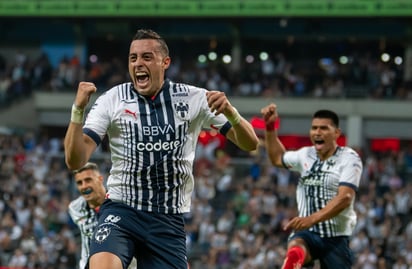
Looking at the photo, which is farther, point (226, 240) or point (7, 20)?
point (7, 20)

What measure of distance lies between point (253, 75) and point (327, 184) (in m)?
22.8

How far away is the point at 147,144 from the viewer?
6816mm

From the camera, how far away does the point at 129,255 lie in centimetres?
670

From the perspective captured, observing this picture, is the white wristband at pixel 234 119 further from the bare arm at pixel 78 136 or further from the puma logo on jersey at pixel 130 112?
the bare arm at pixel 78 136

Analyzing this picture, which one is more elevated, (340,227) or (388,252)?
(340,227)

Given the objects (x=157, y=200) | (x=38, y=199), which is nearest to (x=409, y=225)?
(x=38, y=199)

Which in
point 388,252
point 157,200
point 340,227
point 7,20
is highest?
point 7,20

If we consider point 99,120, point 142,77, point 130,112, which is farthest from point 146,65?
point 99,120

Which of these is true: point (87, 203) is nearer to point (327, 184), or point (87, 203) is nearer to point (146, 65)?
point (327, 184)

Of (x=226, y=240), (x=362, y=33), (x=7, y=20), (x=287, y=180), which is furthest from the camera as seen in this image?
(x=7, y=20)

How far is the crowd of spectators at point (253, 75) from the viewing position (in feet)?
98.6

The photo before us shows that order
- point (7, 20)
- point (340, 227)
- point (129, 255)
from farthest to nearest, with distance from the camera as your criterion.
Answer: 1. point (7, 20)
2. point (340, 227)
3. point (129, 255)
